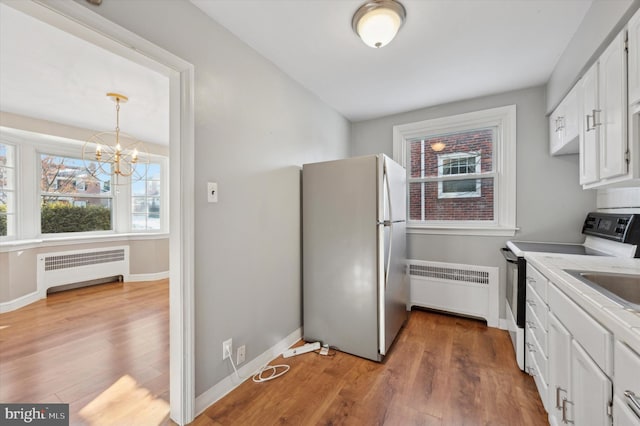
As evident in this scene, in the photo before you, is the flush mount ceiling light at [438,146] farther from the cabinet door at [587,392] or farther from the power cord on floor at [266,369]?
the power cord on floor at [266,369]

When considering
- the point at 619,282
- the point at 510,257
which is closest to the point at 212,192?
the point at 619,282

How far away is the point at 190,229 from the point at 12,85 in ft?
9.06

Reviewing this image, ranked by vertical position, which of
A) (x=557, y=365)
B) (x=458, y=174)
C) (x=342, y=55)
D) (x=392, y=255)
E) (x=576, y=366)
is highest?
(x=342, y=55)

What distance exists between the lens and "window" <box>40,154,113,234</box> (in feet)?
12.2

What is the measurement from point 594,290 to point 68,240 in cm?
553

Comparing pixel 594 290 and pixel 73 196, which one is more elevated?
pixel 73 196

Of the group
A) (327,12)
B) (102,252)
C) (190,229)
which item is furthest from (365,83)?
(102,252)

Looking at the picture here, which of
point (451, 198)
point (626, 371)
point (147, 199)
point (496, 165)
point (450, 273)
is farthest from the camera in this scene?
point (147, 199)

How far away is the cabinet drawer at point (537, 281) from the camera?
1.46 metres

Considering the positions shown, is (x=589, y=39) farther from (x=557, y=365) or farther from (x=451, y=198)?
(x=557, y=365)

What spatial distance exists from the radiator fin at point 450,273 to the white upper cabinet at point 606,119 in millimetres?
1362

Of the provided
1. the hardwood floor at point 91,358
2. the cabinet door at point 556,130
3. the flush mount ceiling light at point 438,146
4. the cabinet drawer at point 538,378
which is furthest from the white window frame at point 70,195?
the cabinet door at point 556,130

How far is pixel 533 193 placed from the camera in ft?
8.29

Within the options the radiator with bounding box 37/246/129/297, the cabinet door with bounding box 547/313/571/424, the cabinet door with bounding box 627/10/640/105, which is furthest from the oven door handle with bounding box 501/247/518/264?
the radiator with bounding box 37/246/129/297
